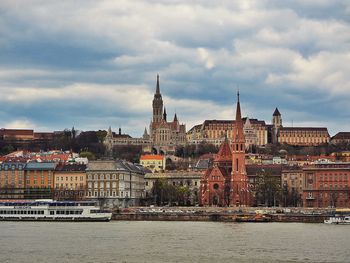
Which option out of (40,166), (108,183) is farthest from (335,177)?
(40,166)

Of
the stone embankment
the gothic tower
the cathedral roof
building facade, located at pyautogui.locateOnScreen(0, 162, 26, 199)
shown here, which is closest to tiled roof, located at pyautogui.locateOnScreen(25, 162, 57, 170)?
building facade, located at pyautogui.locateOnScreen(0, 162, 26, 199)

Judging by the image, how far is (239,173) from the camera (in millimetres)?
140000

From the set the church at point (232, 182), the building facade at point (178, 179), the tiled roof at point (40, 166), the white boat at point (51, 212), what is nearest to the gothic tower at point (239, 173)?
the church at point (232, 182)

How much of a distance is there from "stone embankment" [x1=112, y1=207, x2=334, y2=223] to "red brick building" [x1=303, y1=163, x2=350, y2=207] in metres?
19.8

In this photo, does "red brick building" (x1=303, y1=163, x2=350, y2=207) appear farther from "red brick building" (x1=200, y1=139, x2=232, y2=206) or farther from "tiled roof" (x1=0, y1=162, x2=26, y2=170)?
"tiled roof" (x1=0, y1=162, x2=26, y2=170)

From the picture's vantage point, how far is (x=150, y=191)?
520 ft

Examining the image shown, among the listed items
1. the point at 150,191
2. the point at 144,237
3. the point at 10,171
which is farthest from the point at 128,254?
the point at 150,191

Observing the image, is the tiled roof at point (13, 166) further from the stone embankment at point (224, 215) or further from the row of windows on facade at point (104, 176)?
the stone embankment at point (224, 215)

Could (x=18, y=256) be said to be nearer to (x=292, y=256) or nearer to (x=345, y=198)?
(x=292, y=256)

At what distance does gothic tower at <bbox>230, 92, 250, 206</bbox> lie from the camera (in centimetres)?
13775

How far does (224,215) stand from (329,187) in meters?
30.5

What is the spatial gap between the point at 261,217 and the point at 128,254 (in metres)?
48.3

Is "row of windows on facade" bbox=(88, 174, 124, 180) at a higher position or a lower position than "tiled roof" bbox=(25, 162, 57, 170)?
lower

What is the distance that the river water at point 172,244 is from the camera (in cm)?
5834
